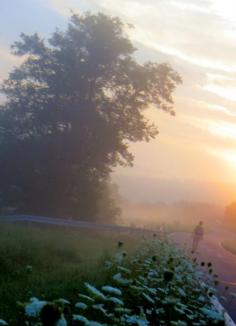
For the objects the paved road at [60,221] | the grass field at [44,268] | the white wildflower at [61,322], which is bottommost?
the grass field at [44,268]

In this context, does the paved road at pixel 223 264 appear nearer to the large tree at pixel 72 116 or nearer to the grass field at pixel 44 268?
the grass field at pixel 44 268

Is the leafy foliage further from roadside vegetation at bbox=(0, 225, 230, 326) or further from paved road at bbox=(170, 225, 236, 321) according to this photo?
paved road at bbox=(170, 225, 236, 321)

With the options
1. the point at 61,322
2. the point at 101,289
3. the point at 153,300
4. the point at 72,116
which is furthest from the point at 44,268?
the point at 72,116

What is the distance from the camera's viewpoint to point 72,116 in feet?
110

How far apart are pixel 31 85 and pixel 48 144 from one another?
14.7ft

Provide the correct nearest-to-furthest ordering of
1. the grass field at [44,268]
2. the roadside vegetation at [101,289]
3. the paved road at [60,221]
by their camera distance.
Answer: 1. the roadside vegetation at [101,289]
2. the grass field at [44,268]
3. the paved road at [60,221]

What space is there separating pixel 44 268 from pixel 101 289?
188 inches

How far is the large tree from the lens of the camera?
33.1 meters

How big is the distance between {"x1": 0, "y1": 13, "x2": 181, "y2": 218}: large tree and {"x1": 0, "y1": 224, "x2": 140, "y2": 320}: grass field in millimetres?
10081

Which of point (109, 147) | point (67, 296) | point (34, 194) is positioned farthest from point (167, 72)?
point (67, 296)

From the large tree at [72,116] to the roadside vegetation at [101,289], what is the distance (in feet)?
51.6

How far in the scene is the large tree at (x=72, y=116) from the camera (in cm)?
3306

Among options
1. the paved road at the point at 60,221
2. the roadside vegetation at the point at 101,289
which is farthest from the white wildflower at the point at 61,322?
the paved road at the point at 60,221

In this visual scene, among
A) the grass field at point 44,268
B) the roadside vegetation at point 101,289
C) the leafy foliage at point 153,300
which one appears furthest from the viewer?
the grass field at point 44,268
